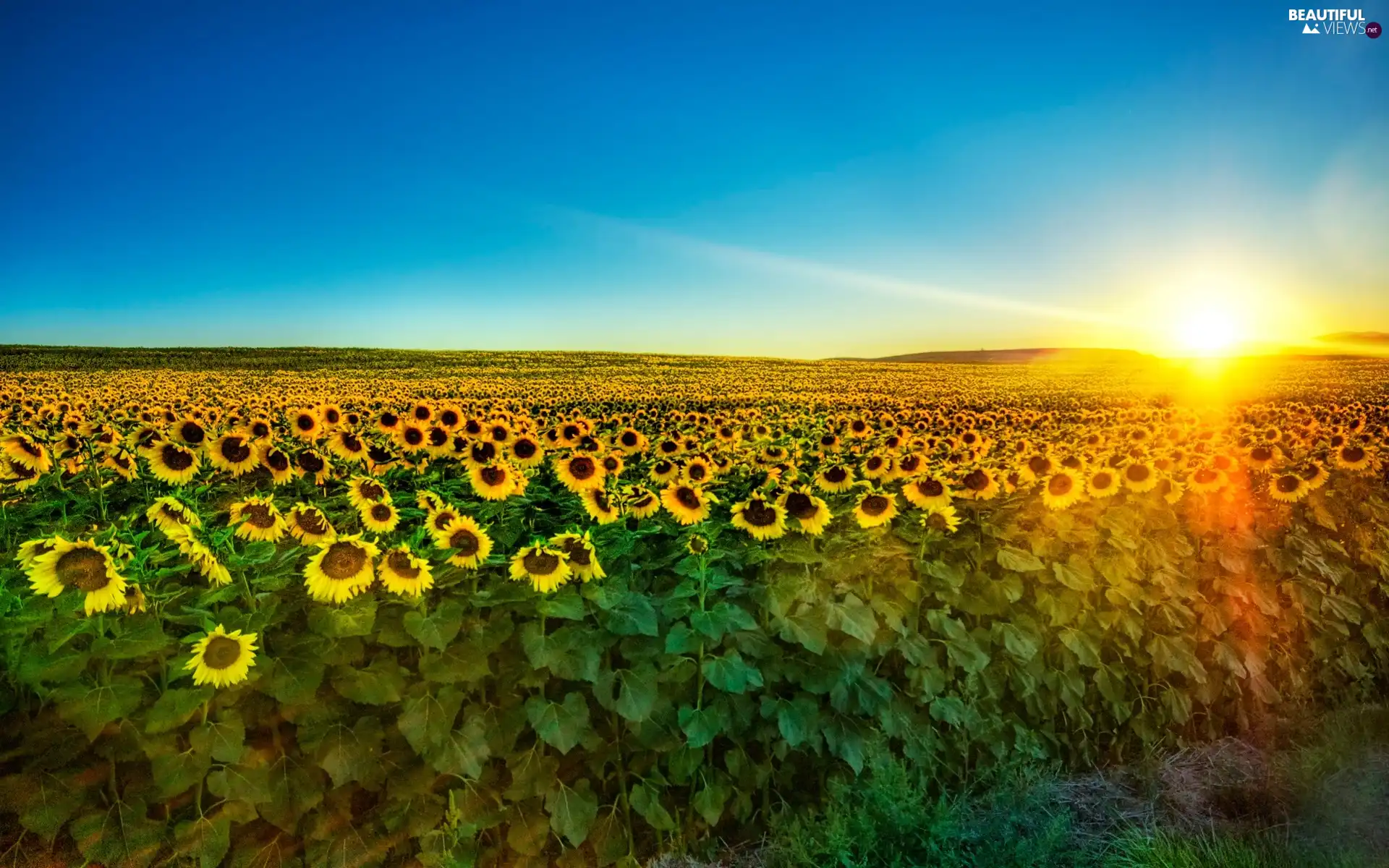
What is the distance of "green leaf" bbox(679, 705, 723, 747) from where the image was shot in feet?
11.3

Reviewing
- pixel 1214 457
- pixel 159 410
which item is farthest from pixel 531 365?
pixel 1214 457

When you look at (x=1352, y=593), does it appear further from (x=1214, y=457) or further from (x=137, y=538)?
(x=137, y=538)

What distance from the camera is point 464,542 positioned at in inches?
135

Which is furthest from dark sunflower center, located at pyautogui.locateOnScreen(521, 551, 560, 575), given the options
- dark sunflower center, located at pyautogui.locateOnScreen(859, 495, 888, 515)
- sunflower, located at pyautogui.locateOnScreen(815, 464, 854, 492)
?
sunflower, located at pyautogui.locateOnScreen(815, 464, 854, 492)

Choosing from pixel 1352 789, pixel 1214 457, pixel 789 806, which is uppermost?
pixel 1214 457

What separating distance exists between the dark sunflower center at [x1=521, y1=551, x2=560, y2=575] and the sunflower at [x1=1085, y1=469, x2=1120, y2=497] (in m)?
3.22

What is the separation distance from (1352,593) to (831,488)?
3.83 meters

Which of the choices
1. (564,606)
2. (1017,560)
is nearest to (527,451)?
(564,606)

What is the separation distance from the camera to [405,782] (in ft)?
10.6

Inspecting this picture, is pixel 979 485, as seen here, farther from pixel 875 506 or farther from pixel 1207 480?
pixel 1207 480

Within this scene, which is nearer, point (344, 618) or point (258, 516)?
point (344, 618)

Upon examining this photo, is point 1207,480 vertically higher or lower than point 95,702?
higher

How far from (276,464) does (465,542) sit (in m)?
1.83

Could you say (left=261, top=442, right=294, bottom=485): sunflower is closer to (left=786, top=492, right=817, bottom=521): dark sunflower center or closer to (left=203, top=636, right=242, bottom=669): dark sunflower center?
(left=203, top=636, right=242, bottom=669): dark sunflower center
